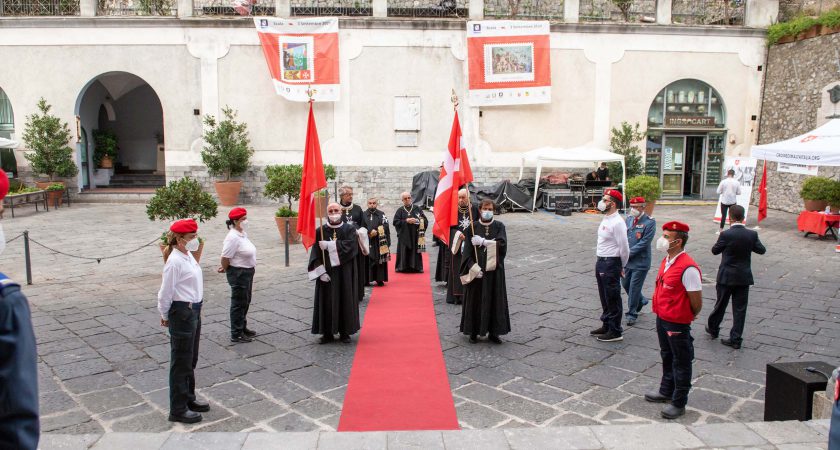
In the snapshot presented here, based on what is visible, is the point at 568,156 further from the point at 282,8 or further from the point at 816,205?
the point at 282,8

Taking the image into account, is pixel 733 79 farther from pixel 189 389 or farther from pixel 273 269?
pixel 189 389

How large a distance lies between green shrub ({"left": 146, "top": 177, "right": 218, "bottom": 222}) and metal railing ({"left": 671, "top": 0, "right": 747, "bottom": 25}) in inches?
663

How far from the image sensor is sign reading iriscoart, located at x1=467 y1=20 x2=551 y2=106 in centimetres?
1931

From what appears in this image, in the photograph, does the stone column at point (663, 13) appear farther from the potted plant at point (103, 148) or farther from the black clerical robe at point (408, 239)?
the potted plant at point (103, 148)

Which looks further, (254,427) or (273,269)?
(273,269)

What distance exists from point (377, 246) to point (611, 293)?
12.5 ft

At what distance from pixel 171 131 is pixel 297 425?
55.0 feet

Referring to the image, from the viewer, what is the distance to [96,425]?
4.91m

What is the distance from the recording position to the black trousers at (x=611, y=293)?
7.04m

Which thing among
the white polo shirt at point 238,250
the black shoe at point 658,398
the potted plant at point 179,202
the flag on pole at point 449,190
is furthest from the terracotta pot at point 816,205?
Result: the white polo shirt at point 238,250

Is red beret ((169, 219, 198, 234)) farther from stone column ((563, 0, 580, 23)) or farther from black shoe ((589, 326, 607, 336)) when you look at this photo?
stone column ((563, 0, 580, 23))

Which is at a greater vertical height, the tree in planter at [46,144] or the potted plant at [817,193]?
the tree in planter at [46,144]

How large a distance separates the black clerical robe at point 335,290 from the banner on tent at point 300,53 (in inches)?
506

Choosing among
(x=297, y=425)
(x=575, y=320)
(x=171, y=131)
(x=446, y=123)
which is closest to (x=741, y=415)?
(x=575, y=320)
